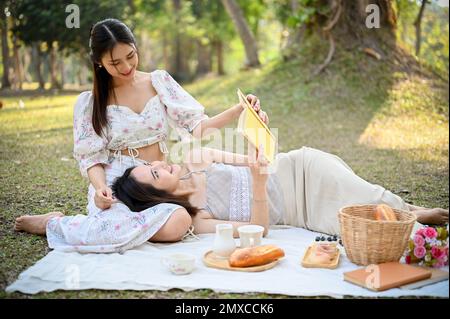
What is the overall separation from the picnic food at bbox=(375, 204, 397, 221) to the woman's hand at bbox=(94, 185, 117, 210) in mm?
1595

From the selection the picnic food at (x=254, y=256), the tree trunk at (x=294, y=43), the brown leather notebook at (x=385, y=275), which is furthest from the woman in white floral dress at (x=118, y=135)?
the tree trunk at (x=294, y=43)

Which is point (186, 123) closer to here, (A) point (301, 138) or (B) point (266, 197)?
(B) point (266, 197)

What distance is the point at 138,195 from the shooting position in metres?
3.56

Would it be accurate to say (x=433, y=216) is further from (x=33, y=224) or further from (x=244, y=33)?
(x=244, y=33)

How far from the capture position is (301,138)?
7973mm

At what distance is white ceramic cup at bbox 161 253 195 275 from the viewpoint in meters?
3.00

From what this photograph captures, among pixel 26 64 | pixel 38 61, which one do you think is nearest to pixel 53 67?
pixel 38 61

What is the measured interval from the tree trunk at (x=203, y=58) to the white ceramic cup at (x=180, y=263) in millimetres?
18699

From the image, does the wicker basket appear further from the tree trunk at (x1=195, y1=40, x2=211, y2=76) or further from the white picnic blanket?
the tree trunk at (x1=195, y1=40, x2=211, y2=76)

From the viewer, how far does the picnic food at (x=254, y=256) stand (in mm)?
3086

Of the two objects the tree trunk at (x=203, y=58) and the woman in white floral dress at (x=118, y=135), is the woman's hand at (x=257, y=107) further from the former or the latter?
the tree trunk at (x=203, y=58)

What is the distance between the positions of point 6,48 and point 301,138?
4679 millimetres

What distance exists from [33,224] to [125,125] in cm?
92
